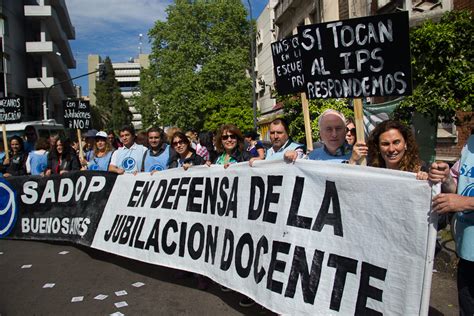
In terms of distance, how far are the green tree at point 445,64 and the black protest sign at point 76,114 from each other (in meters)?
6.92

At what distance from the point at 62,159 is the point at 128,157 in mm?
1935

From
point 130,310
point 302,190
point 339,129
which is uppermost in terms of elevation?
point 339,129

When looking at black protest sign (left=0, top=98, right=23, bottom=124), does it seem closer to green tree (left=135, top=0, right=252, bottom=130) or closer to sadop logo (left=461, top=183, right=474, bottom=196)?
sadop logo (left=461, top=183, right=474, bottom=196)

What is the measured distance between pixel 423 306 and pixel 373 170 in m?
0.91

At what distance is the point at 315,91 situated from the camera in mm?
3705

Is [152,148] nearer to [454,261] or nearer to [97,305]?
[97,305]

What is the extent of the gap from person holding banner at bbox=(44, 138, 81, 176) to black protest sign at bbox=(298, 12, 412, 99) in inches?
196

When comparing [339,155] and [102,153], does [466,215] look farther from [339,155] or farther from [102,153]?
[102,153]

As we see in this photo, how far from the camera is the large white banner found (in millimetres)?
2592

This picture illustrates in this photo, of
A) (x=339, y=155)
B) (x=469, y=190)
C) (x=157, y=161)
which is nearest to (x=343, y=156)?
(x=339, y=155)

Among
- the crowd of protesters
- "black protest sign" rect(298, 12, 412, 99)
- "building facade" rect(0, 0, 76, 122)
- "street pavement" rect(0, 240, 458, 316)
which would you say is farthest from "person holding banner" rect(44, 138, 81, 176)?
"building facade" rect(0, 0, 76, 122)

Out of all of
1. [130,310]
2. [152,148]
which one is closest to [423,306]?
[130,310]

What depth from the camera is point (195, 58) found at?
4003 centimetres

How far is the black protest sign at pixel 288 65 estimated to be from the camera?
4895 millimetres
